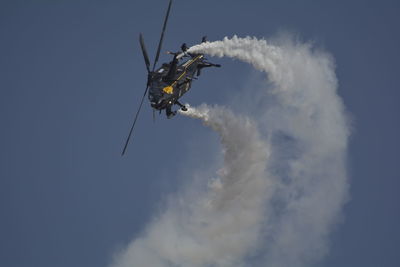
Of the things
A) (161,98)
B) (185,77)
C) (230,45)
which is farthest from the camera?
(230,45)

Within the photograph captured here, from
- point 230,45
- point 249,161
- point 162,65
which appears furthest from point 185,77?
point 249,161

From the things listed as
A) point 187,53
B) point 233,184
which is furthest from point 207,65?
point 233,184

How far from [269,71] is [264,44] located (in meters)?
2.96

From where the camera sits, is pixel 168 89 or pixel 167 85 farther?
pixel 167 85

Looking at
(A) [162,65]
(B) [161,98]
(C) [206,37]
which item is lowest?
(B) [161,98]

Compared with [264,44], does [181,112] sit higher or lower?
lower

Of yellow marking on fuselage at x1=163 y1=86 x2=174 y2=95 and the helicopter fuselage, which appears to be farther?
yellow marking on fuselage at x1=163 y1=86 x2=174 y2=95

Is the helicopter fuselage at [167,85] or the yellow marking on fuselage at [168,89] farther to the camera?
the yellow marking on fuselage at [168,89]

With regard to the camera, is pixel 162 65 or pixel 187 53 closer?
pixel 162 65

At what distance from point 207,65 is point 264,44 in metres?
6.88

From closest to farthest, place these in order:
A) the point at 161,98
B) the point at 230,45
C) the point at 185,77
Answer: the point at 161,98, the point at 185,77, the point at 230,45

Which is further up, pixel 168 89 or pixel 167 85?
pixel 167 85

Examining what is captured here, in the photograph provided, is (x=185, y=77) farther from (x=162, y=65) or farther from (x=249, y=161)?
(x=249, y=161)

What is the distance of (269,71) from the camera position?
7812cm
